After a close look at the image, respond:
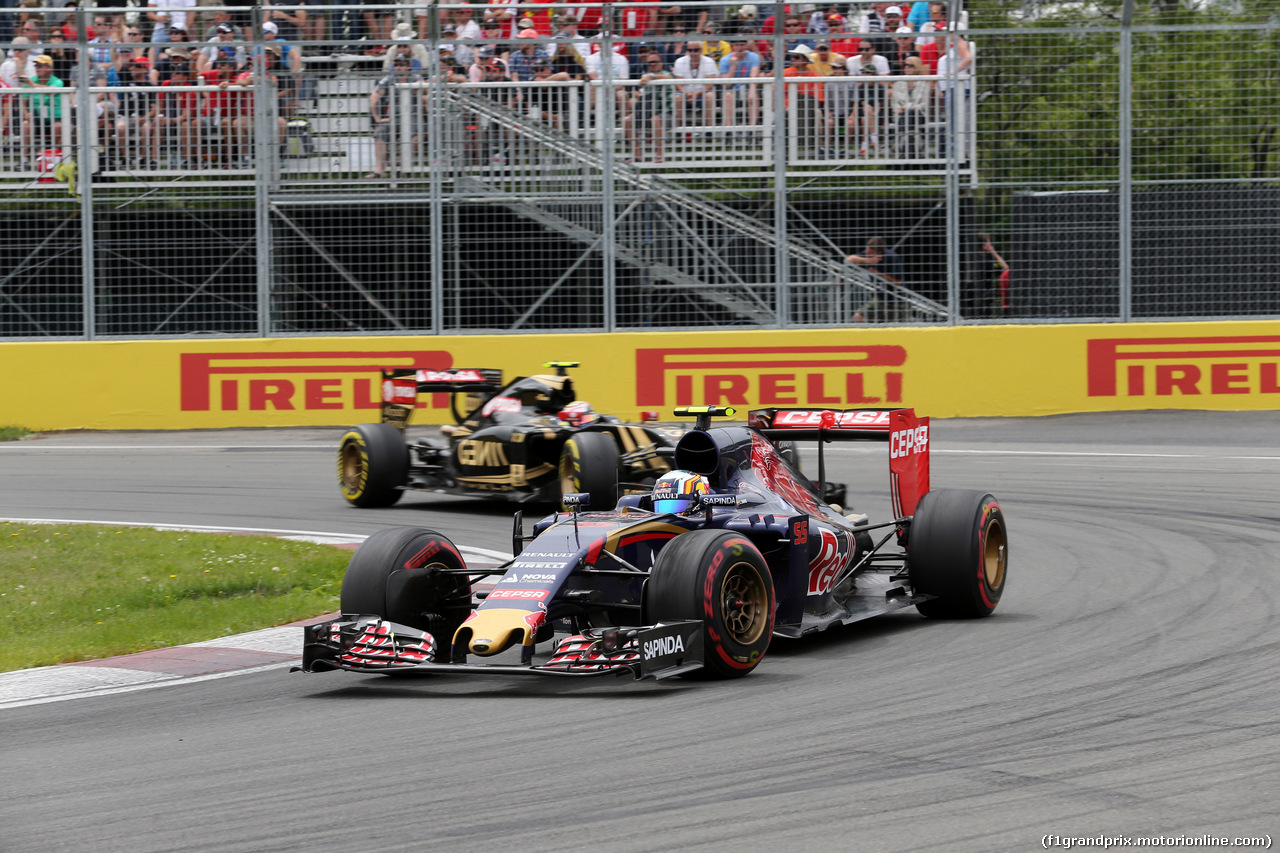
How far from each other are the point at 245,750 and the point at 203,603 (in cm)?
343

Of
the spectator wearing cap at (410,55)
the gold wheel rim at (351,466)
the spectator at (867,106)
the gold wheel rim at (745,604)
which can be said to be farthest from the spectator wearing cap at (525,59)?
the gold wheel rim at (745,604)

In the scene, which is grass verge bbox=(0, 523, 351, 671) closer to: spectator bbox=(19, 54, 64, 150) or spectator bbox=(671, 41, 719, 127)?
spectator bbox=(19, 54, 64, 150)

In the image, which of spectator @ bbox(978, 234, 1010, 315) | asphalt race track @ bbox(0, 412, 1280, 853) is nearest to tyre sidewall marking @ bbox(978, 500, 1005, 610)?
asphalt race track @ bbox(0, 412, 1280, 853)

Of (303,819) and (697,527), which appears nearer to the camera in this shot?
(303,819)

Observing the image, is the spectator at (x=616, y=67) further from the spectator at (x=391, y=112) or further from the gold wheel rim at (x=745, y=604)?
the gold wheel rim at (x=745, y=604)

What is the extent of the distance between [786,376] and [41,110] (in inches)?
400

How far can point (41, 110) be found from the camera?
20422mm

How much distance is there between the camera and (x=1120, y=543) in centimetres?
1133

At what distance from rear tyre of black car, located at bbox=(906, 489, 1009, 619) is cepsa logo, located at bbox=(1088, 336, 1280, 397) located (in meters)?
11.7

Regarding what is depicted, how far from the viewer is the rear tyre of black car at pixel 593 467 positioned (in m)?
12.3

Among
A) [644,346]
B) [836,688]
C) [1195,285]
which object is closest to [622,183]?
[644,346]

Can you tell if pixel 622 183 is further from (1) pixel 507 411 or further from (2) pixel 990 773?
(2) pixel 990 773

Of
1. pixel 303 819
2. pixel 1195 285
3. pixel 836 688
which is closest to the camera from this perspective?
pixel 303 819

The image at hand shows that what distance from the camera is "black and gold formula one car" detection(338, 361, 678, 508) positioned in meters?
12.6
